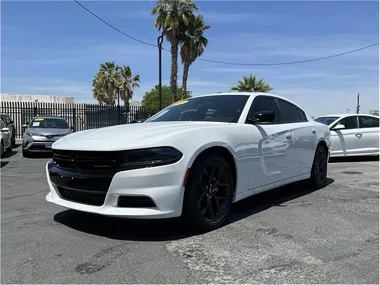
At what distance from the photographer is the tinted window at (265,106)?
5.15 m

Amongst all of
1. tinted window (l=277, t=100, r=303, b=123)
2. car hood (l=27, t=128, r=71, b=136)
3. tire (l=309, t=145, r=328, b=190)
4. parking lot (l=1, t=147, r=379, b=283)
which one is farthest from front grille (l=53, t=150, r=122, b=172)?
car hood (l=27, t=128, r=71, b=136)

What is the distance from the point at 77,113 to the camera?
75.8 feet

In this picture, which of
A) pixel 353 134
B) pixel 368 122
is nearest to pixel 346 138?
pixel 353 134

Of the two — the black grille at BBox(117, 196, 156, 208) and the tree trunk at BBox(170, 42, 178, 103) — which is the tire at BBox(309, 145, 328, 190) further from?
the tree trunk at BBox(170, 42, 178, 103)

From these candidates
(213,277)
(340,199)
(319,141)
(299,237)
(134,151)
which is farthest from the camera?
(319,141)

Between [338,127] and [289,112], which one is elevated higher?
[289,112]

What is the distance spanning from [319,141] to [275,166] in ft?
5.73

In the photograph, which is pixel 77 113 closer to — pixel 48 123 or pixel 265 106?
pixel 48 123

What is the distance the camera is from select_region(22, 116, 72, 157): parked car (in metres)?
Result: 12.2

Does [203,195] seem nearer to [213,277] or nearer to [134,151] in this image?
[134,151]

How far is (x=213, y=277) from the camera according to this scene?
2977 millimetres

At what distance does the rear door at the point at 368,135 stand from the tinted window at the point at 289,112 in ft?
18.9

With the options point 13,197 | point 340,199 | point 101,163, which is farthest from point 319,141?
point 13,197

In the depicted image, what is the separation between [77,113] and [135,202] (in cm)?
2056
